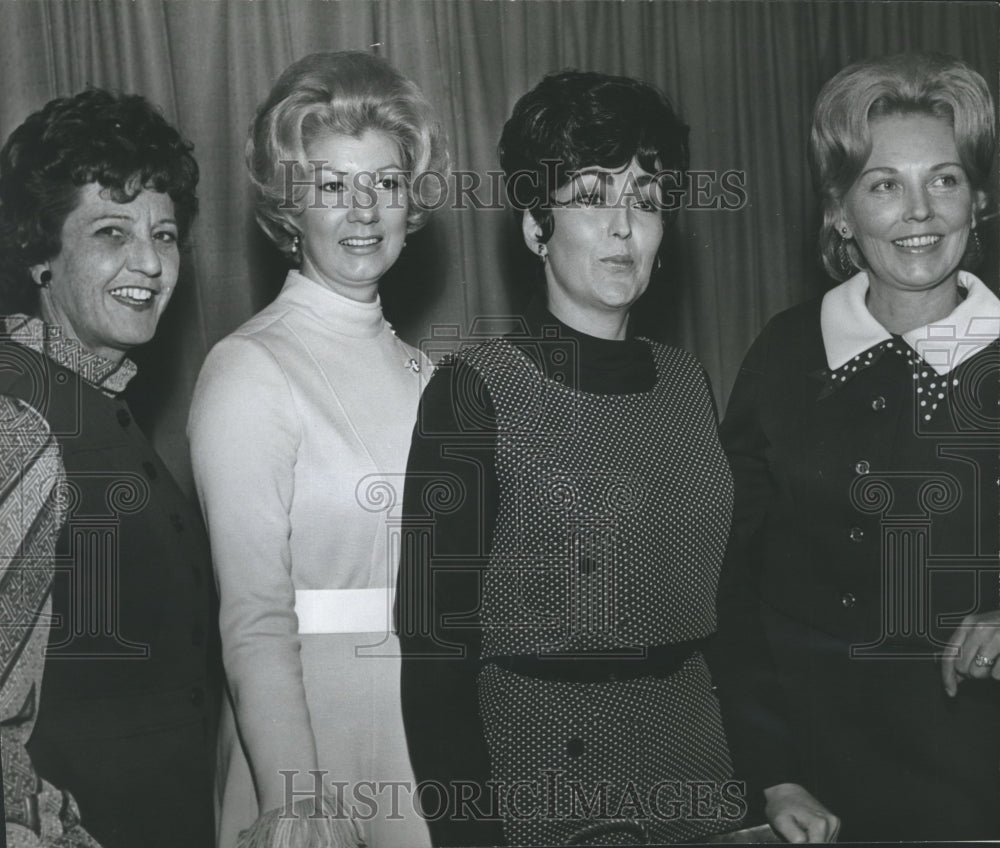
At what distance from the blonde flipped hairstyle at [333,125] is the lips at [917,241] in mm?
807

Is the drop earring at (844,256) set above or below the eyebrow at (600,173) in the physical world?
below

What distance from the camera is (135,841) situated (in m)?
1.80

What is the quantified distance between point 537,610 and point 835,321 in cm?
74

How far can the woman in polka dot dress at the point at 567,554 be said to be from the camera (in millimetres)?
1803

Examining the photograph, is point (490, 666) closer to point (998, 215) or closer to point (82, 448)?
point (82, 448)

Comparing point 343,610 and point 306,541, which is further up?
point 306,541

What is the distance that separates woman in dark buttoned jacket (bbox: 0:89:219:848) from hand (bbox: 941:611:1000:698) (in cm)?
128

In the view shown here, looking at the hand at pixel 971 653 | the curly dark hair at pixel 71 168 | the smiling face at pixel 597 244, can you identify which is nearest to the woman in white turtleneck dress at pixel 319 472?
the curly dark hair at pixel 71 168

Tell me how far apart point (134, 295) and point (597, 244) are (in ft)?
2.53

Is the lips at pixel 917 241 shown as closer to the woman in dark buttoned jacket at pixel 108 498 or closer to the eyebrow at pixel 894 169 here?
the eyebrow at pixel 894 169

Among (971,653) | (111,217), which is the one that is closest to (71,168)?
(111,217)

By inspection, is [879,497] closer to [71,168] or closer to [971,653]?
[971,653]

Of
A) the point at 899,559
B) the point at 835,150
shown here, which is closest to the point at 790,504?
the point at 899,559

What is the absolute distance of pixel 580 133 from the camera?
5.96 feet
